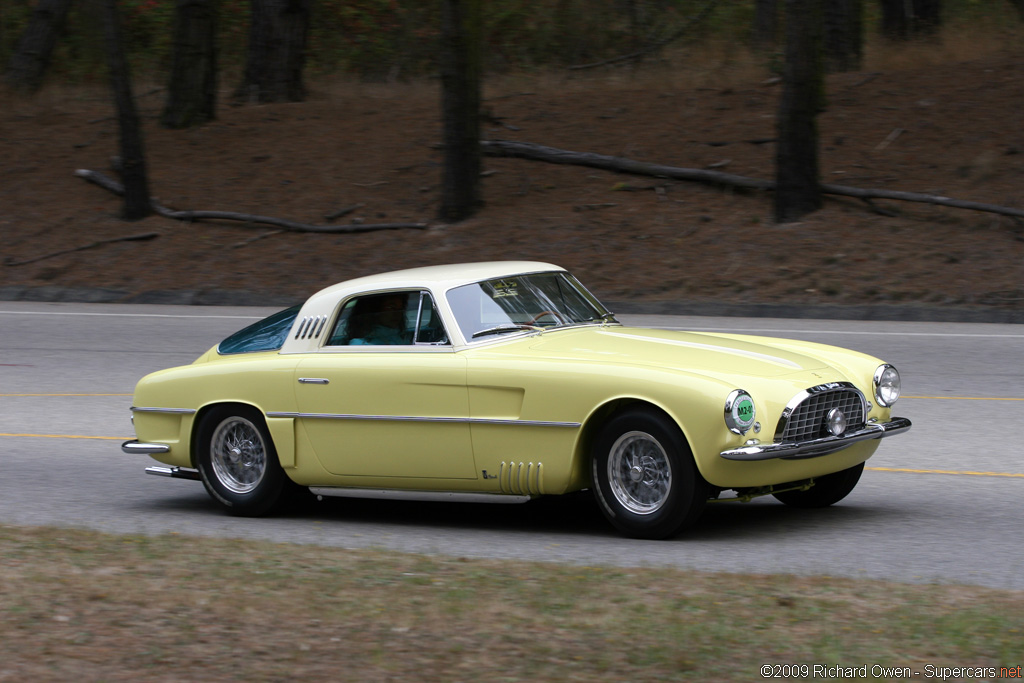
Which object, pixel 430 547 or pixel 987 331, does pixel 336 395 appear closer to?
pixel 430 547

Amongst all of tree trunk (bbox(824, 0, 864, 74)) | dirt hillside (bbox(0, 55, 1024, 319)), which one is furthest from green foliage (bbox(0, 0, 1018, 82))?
tree trunk (bbox(824, 0, 864, 74))

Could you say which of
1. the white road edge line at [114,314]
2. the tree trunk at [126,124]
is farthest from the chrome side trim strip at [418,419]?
the tree trunk at [126,124]

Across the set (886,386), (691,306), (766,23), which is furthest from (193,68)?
(886,386)

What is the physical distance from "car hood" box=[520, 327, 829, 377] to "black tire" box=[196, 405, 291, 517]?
5.63ft

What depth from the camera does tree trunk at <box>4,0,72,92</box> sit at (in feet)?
98.9

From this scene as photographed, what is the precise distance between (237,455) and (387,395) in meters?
1.15

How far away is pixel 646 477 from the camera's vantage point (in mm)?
6203

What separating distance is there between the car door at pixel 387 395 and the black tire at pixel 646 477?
766mm

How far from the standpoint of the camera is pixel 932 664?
4027mm

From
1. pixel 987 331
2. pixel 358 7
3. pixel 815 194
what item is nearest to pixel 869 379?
pixel 987 331

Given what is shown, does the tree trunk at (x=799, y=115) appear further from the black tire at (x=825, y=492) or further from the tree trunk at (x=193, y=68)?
the tree trunk at (x=193, y=68)

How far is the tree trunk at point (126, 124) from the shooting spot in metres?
21.9

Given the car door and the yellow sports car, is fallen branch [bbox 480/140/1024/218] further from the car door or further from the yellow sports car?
the car door

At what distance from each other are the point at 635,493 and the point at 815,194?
14.1 meters
